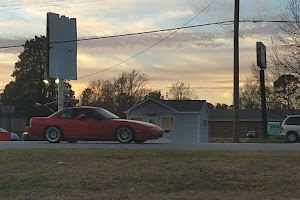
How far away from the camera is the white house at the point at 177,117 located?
136ft

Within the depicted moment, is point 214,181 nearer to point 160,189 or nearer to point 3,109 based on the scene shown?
point 160,189

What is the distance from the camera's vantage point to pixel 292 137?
1129 inches

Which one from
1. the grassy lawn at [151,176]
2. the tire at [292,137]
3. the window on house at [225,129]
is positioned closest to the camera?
the grassy lawn at [151,176]

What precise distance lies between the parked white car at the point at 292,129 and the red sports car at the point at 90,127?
1482 cm

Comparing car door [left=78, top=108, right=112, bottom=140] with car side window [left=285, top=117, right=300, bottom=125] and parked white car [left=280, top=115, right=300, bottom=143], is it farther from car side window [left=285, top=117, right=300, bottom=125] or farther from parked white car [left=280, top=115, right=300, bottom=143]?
car side window [left=285, top=117, right=300, bottom=125]

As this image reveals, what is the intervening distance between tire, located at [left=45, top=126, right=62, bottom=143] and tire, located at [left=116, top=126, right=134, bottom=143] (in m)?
2.06

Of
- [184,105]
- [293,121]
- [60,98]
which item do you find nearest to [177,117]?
[184,105]

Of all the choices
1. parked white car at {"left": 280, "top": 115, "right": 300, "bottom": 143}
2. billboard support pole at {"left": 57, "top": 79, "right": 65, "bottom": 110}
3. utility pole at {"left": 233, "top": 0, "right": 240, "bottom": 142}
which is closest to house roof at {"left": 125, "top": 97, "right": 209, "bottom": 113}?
billboard support pole at {"left": 57, "top": 79, "right": 65, "bottom": 110}

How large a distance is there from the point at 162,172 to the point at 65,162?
2.21 meters

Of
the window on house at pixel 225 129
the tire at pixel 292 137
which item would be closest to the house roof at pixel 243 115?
the window on house at pixel 225 129

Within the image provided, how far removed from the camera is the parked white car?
28.6m

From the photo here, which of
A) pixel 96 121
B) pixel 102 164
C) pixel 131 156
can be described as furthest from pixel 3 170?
pixel 96 121

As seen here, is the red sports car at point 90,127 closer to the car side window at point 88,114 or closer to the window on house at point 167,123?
the car side window at point 88,114

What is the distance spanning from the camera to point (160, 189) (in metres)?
8.45
